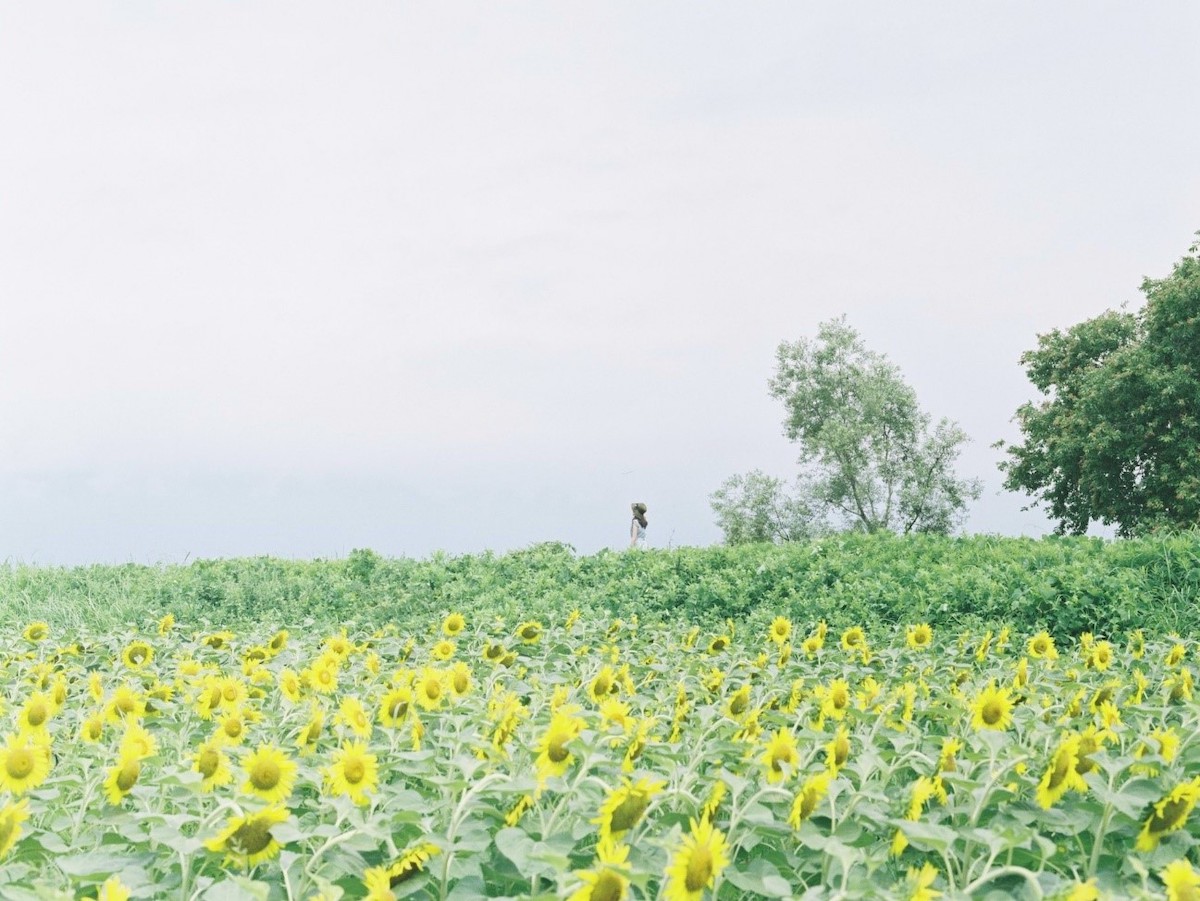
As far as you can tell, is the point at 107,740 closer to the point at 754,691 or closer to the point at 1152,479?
the point at 754,691

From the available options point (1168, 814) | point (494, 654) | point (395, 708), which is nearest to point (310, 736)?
point (395, 708)

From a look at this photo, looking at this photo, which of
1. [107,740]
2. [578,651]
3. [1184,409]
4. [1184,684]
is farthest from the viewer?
[1184,409]

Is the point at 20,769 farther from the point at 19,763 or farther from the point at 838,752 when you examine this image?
the point at 838,752

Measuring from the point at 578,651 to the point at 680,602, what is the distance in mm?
4033

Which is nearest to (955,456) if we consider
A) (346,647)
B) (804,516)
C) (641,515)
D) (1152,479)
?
(804,516)

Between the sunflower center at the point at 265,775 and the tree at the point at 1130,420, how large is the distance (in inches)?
965

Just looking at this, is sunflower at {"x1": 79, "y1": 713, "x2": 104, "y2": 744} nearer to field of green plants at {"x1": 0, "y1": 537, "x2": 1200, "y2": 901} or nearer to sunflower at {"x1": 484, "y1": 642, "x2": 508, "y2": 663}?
field of green plants at {"x1": 0, "y1": 537, "x2": 1200, "y2": 901}

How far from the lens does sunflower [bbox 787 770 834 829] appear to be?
2.23 metres

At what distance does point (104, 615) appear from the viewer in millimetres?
10906

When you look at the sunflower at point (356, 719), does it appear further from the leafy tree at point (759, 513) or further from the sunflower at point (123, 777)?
the leafy tree at point (759, 513)

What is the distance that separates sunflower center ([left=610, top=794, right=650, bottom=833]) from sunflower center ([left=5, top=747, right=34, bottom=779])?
1599 mm

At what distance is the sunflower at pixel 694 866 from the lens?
1845mm

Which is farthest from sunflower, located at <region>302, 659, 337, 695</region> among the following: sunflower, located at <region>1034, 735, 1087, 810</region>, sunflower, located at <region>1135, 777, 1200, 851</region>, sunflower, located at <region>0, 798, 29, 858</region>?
sunflower, located at <region>1135, 777, 1200, 851</region>

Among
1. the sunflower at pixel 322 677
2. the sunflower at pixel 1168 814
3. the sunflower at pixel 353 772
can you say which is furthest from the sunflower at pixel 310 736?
the sunflower at pixel 1168 814
